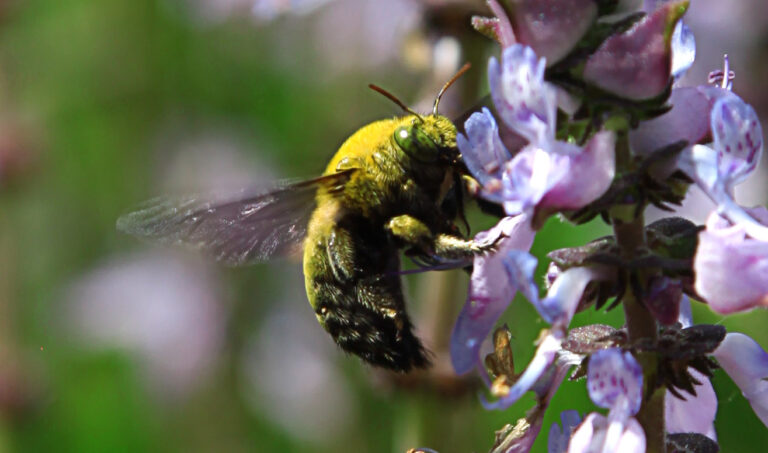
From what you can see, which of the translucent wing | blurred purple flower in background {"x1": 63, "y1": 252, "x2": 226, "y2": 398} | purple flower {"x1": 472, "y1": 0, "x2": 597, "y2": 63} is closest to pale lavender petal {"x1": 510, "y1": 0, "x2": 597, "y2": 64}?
purple flower {"x1": 472, "y1": 0, "x2": 597, "y2": 63}

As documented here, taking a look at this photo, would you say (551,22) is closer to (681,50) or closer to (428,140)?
(681,50)

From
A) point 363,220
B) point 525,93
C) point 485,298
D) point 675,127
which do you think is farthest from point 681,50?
point 363,220

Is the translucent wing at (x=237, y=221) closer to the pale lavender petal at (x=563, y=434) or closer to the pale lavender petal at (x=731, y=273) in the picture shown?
→ the pale lavender petal at (x=563, y=434)

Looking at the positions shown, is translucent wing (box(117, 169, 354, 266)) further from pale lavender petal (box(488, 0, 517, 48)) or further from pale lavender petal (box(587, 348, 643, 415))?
pale lavender petal (box(587, 348, 643, 415))

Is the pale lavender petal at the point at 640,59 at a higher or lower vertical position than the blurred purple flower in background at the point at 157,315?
higher

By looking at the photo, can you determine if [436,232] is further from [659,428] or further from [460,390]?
[460,390]

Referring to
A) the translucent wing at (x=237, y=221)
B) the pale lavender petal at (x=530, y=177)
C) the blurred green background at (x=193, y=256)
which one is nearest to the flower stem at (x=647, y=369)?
the pale lavender petal at (x=530, y=177)
